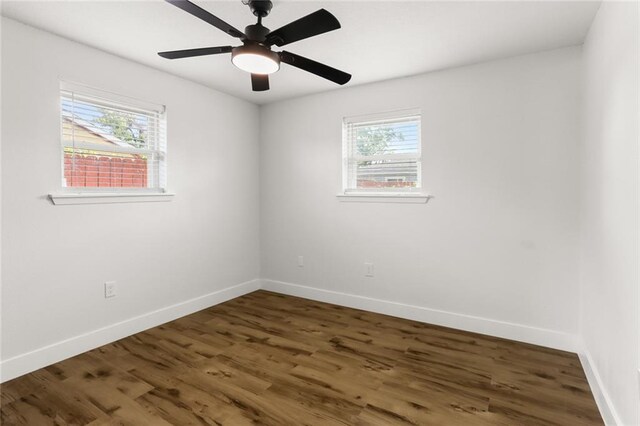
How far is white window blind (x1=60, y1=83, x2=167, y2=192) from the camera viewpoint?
2.70m

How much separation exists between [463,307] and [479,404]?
1236 mm

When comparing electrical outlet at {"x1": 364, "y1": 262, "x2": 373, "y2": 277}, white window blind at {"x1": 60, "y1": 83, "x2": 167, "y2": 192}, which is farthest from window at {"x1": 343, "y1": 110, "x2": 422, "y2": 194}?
white window blind at {"x1": 60, "y1": 83, "x2": 167, "y2": 192}

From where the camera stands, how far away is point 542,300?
9.36 ft

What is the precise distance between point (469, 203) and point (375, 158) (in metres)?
1.08

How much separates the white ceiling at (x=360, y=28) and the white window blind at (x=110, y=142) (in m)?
0.42

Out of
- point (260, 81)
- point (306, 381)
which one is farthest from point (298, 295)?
point (260, 81)

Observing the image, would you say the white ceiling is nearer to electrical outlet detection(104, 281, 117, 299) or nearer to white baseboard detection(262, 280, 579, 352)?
electrical outlet detection(104, 281, 117, 299)

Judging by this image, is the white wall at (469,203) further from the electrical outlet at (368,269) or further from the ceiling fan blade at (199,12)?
the ceiling fan blade at (199,12)

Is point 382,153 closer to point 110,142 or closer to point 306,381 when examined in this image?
point 306,381

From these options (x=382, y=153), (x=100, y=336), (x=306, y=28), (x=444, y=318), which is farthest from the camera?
(x=382, y=153)

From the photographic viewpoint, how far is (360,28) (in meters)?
2.42

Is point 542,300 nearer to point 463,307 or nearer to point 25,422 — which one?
point 463,307

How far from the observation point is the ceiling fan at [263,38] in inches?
65.6

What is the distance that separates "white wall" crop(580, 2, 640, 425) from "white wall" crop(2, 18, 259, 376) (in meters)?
3.40
